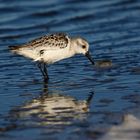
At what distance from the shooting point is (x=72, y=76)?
11367 millimetres

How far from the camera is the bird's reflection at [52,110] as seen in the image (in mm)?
8484

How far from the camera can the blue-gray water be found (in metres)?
8.29

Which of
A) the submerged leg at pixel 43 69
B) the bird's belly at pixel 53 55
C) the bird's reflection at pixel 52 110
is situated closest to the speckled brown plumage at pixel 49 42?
the bird's belly at pixel 53 55

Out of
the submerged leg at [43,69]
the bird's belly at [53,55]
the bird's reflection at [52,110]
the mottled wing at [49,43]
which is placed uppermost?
the mottled wing at [49,43]

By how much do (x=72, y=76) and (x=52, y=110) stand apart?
93.4 inches

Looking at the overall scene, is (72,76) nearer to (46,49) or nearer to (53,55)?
(53,55)

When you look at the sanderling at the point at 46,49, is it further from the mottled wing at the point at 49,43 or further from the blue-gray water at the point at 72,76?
the blue-gray water at the point at 72,76

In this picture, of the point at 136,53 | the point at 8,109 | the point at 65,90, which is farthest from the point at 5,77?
the point at 136,53

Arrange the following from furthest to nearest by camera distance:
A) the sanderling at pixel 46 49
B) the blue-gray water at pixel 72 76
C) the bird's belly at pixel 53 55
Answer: the bird's belly at pixel 53 55, the sanderling at pixel 46 49, the blue-gray water at pixel 72 76

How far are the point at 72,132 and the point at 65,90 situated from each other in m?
2.58

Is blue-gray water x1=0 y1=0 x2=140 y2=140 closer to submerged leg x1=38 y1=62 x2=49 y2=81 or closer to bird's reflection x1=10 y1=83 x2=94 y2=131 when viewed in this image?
bird's reflection x1=10 y1=83 x2=94 y2=131

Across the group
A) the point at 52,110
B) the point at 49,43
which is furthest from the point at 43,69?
the point at 52,110

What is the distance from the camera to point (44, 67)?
1144 cm

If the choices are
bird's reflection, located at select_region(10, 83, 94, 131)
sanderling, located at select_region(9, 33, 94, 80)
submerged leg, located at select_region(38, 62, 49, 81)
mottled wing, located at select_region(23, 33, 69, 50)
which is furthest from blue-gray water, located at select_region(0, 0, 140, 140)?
mottled wing, located at select_region(23, 33, 69, 50)
